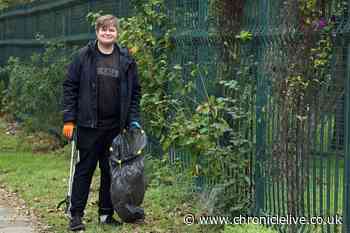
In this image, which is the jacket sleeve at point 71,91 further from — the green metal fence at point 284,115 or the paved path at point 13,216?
the green metal fence at point 284,115

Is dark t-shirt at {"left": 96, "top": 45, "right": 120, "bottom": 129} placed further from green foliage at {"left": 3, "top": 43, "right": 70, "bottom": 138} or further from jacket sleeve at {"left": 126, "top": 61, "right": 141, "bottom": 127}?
green foliage at {"left": 3, "top": 43, "right": 70, "bottom": 138}

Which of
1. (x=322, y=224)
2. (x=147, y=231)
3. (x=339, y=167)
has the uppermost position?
(x=339, y=167)

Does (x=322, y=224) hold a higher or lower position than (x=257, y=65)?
lower

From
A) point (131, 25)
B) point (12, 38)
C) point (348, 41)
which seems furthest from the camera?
point (12, 38)

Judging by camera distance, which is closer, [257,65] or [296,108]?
[296,108]

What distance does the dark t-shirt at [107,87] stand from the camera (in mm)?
6871

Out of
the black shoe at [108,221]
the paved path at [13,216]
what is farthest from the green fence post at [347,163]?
the paved path at [13,216]

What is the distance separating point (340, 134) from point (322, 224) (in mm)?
718

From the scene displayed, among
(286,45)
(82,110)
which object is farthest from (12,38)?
(286,45)

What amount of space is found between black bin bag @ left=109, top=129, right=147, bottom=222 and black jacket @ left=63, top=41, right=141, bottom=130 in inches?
6.2

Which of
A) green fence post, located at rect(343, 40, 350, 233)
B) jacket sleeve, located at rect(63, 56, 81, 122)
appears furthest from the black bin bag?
green fence post, located at rect(343, 40, 350, 233)

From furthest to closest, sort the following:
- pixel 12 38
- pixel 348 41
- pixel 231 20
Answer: pixel 12 38 → pixel 231 20 → pixel 348 41

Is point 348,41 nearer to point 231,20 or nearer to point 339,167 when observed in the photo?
point 339,167

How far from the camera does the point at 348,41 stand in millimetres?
5168
